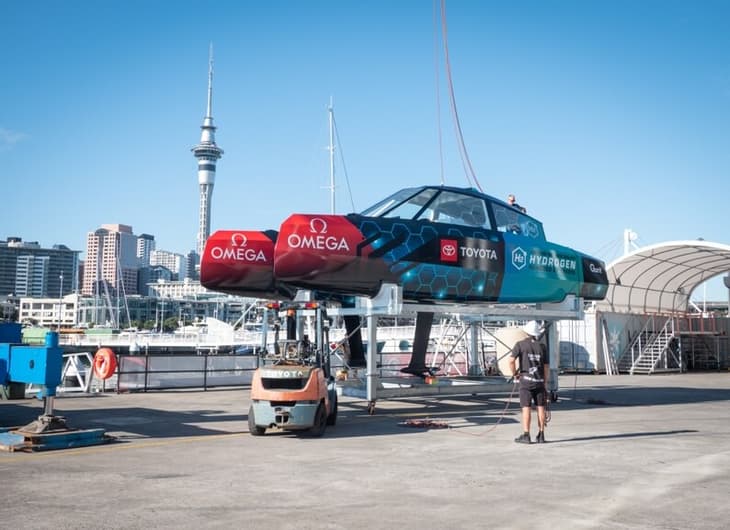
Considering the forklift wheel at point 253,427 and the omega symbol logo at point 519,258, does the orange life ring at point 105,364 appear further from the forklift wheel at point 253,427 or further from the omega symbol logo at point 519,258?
the omega symbol logo at point 519,258

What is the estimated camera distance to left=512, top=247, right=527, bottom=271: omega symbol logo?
1803cm

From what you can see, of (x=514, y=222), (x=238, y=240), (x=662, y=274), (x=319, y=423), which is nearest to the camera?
(x=319, y=423)

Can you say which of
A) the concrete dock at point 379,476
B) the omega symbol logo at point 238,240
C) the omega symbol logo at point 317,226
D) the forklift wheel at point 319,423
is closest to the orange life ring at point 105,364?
the concrete dock at point 379,476

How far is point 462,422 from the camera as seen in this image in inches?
586

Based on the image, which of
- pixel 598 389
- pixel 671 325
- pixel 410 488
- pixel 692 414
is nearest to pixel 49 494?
pixel 410 488

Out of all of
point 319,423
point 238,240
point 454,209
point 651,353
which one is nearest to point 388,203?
point 454,209

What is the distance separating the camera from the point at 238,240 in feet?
51.8

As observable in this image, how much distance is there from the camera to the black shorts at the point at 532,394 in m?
11.3

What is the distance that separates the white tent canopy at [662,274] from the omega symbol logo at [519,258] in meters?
20.0

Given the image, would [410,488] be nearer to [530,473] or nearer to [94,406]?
[530,473]

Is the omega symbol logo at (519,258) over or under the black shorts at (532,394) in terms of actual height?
over

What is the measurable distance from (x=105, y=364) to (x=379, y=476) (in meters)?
7.81

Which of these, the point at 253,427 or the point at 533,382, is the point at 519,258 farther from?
the point at 253,427

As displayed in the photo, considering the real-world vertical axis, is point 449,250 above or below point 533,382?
above
